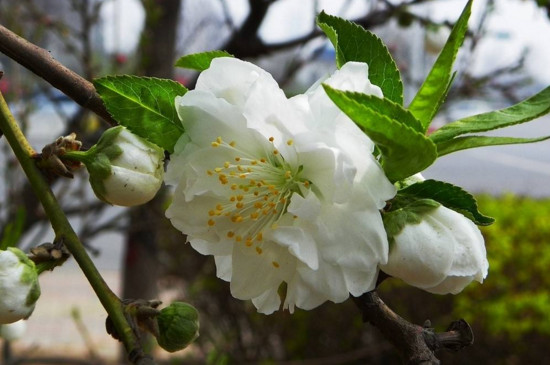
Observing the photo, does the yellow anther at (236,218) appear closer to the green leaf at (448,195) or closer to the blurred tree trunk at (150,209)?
the green leaf at (448,195)

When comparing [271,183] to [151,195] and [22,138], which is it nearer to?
[151,195]

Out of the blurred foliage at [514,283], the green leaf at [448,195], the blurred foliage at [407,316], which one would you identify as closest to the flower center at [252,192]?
the green leaf at [448,195]

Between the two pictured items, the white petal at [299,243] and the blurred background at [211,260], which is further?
the blurred background at [211,260]

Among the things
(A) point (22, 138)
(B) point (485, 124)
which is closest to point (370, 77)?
(B) point (485, 124)

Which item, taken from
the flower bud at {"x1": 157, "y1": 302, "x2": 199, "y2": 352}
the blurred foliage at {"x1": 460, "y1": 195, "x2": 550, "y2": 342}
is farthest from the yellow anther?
the blurred foliage at {"x1": 460, "y1": 195, "x2": 550, "y2": 342}

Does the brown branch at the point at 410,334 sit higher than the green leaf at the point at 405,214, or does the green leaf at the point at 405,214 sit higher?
the green leaf at the point at 405,214

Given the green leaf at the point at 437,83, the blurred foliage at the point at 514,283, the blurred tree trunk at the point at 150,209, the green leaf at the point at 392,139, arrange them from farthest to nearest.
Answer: the blurred foliage at the point at 514,283
the blurred tree trunk at the point at 150,209
the green leaf at the point at 437,83
the green leaf at the point at 392,139

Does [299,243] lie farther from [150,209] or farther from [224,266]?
[150,209]

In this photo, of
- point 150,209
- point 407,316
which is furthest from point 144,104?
point 407,316
